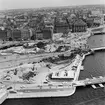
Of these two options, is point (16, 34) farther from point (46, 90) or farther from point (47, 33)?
point (46, 90)

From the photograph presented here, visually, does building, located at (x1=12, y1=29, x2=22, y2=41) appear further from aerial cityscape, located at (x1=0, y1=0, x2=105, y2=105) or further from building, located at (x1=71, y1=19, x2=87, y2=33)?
building, located at (x1=71, y1=19, x2=87, y2=33)

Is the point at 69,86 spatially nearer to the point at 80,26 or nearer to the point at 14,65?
the point at 14,65

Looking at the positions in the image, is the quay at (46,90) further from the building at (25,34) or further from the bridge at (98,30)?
the bridge at (98,30)


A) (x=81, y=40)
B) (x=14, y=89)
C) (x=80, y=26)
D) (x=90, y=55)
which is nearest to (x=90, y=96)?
(x=14, y=89)

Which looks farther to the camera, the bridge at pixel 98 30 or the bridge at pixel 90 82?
the bridge at pixel 98 30

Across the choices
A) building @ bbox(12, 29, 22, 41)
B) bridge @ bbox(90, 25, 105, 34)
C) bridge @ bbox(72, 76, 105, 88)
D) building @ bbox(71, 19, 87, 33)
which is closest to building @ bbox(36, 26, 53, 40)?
building @ bbox(12, 29, 22, 41)

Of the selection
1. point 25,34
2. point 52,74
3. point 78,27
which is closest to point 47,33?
point 25,34

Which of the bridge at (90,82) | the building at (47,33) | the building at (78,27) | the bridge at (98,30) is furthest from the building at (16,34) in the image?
the bridge at (90,82)

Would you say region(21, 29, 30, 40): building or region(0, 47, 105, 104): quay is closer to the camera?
region(0, 47, 105, 104): quay

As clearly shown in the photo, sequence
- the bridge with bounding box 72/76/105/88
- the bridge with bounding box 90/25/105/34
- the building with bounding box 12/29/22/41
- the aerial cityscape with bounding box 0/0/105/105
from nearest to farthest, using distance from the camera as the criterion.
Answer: the aerial cityscape with bounding box 0/0/105/105 < the bridge with bounding box 72/76/105/88 < the building with bounding box 12/29/22/41 < the bridge with bounding box 90/25/105/34

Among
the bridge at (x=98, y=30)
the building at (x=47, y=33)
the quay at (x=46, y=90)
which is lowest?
the quay at (x=46, y=90)

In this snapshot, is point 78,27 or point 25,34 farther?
point 78,27
